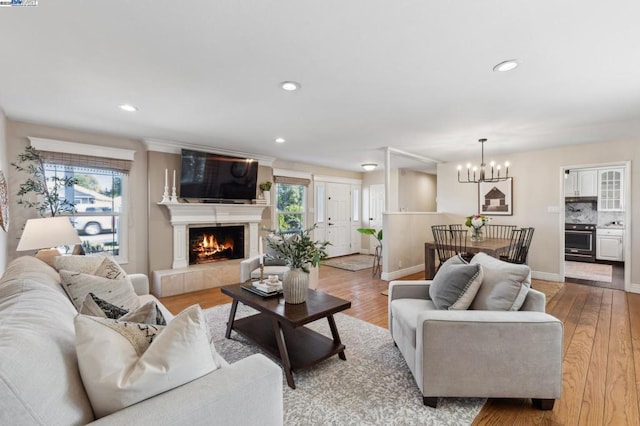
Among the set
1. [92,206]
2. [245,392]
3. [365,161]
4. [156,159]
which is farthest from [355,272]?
[245,392]

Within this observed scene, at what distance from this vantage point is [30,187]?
3.36 m

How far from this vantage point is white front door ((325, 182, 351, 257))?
7.24 m

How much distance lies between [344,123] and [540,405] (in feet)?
9.97

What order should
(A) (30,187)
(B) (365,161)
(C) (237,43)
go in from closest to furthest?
(C) (237,43) < (A) (30,187) < (B) (365,161)

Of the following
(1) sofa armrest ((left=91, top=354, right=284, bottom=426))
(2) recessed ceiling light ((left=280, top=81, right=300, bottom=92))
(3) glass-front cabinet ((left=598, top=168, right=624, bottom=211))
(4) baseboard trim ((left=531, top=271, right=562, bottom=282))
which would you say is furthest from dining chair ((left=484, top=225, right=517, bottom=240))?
(1) sofa armrest ((left=91, top=354, right=284, bottom=426))

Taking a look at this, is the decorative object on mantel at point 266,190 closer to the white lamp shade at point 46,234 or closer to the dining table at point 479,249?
the dining table at point 479,249

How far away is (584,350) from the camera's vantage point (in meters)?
2.55

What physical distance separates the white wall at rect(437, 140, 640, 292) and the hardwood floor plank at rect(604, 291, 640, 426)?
1.93 meters

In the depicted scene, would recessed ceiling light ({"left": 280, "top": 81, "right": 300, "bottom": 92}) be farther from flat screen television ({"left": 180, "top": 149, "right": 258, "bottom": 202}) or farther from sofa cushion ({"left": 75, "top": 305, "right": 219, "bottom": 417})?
flat screen television ({"left": 180, "top": 149, "right": 258, "bottom": 202})

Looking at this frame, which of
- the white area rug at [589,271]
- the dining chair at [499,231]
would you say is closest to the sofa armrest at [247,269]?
the dining chair at [499,231]

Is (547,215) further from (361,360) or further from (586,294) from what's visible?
(361,360)

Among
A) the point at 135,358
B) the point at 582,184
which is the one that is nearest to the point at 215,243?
the point at 135,358

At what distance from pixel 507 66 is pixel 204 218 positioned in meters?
4.34

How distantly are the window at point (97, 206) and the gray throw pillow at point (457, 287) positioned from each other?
4.21 m
